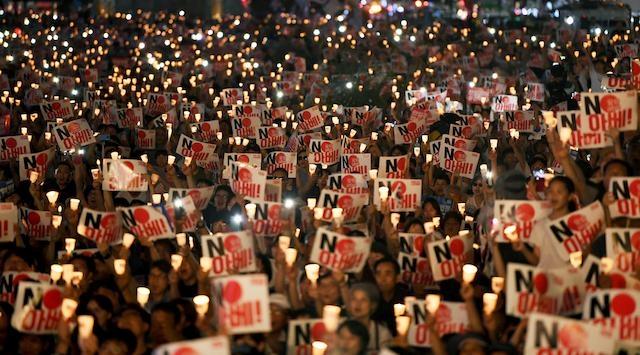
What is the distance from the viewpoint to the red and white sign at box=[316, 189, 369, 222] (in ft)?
30.7

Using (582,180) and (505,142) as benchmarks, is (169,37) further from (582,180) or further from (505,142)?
(582,180)

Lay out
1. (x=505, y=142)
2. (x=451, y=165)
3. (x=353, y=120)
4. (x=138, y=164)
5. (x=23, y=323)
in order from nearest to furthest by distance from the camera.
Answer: (x=23, y=323) → (x=138, y=164) → (x=451, y=165) → (x=505, y=142) → (x=353, y=120)

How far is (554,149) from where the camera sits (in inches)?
316

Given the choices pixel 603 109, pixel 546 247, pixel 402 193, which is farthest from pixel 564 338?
pixel 402 193

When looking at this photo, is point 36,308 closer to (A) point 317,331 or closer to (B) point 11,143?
(A) point 317,331

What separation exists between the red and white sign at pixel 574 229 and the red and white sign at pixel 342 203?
2.37m

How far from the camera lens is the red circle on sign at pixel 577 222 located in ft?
24.0

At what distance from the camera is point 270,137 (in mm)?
13477

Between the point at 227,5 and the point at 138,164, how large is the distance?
45.7 metres

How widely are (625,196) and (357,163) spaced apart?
4134 mm

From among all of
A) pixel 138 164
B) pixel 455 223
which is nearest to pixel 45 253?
pixel 138 164

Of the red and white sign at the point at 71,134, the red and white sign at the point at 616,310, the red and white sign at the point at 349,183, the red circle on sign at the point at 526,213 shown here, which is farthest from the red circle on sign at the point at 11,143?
the red and white sign at the point at 616,310

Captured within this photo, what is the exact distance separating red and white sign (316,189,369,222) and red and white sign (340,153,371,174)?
182 cm

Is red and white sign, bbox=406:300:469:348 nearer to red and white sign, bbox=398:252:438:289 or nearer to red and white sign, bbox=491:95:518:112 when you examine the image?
red and white sign, bbox=398:252:438:289
